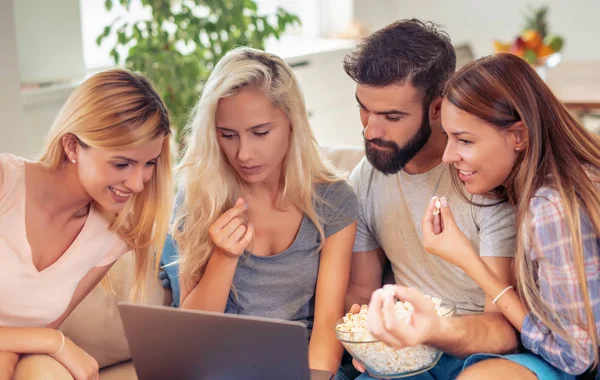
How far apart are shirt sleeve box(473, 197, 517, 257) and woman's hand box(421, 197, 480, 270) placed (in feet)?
0.47

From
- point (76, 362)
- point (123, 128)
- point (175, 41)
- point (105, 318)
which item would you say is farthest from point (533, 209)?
point (175, 41)

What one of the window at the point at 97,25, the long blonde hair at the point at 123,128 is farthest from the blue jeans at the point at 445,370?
the window at the point at 97,25

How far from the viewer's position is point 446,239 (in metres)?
1.77

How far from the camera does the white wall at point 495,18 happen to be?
604 centimetres

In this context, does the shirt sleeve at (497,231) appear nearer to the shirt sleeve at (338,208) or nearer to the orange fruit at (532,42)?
the shirt sleeve at (338,208)

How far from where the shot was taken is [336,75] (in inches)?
209

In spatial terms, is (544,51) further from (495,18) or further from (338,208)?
(338,208)

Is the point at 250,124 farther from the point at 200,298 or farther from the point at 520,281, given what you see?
the point at 520,281

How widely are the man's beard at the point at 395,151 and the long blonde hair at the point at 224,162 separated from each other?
159 millimetres

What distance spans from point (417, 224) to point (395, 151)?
0.22 meters

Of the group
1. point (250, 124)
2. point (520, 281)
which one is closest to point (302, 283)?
point (250, 124)

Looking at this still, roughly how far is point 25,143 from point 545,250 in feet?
7.06

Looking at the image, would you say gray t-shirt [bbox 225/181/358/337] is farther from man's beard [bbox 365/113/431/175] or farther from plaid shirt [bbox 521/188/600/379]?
plaid shirt [bbox 521/188/600/379]

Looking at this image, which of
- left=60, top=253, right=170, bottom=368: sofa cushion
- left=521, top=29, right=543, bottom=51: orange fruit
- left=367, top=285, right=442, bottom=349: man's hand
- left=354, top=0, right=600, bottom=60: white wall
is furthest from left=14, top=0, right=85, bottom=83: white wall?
left=354, top=0, right=600, bottom=60: white wall
